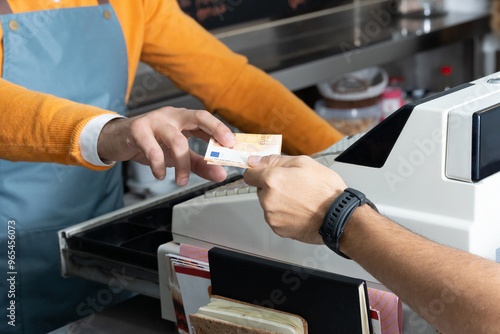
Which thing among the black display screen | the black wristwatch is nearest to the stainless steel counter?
the black display screen

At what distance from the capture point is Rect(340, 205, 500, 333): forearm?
0.92 metres

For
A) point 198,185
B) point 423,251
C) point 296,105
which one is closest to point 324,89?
point 296,105

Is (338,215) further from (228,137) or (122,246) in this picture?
(122,246)

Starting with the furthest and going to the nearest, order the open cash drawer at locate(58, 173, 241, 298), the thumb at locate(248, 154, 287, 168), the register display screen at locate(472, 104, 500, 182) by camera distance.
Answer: the open cash drawer at locate(58, 173, 241, 298) → the thumb at locate(248, 154, 287, 168) → the register display screen at locate(472, 104, 500, 182)

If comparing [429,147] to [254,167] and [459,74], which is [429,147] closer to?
[254,167]

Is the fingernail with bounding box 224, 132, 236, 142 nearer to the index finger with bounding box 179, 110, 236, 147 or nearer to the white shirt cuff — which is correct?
the index finger with bounding box 179, 110, 236, 147

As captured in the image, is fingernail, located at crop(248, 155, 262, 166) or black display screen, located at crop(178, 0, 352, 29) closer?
fingernail, located at crop(248, 155, 262, 166)

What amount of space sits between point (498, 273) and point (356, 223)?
0.22 meters

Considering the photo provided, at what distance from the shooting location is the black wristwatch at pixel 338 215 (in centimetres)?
105

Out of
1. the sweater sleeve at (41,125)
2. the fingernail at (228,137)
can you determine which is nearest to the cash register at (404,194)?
the fingernail at (228,137)

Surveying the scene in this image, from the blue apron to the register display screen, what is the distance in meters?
1.04

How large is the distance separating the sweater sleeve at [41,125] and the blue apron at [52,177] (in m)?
0.31

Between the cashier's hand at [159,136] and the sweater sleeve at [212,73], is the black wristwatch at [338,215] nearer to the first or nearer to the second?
the cashier's hand at [159,136]

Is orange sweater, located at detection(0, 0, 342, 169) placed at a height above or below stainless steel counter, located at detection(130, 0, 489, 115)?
above
